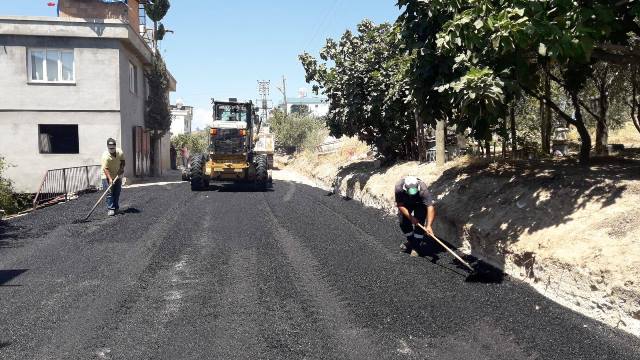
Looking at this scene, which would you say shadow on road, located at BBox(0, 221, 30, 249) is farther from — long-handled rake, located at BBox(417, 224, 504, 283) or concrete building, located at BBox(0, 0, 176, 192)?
concrete building, located at BBox(0, 0, 176, 192)

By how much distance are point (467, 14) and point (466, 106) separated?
1.09 m

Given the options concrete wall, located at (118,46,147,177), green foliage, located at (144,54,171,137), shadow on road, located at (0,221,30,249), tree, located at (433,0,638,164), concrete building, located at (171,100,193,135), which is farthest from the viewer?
concrete building, located at (171,100,193,135)

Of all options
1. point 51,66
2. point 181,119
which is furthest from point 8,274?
point 181,119

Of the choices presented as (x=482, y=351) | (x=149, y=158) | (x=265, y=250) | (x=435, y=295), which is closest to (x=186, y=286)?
(x=265, y=250)

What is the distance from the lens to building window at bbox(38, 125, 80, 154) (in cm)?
1900

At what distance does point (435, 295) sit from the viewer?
5633 mm

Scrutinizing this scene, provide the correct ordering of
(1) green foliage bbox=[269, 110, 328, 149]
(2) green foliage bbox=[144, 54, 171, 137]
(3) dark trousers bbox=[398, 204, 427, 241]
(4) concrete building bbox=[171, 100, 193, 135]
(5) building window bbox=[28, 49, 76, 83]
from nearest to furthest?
1. (3) dark trousers bbox=[398, 204, 427, 241]
2. (5) building window bbox=[28, 49, 76, 83]
3. (2) green foliage bbox=[144, 54, 171, 137]
4. (1) green foliage bbox=[269, 110, 328, 149]
5. (4) concrete building bbox=[171, 100, 193, 135]

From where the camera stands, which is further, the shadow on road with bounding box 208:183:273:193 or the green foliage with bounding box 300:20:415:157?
the shadow on road with bounding box 208:183:273:193

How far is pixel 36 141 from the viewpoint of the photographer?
1864 centimetres

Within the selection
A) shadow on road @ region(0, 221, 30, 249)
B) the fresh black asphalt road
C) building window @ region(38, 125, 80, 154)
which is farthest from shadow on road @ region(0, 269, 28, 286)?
building window @ region(38, 125, 80, 154)

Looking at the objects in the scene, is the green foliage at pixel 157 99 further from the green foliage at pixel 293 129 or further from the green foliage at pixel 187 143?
the green foliage at pixel 293 129

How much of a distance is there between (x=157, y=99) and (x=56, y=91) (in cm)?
707

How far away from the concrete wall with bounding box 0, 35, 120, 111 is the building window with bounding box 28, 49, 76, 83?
196 millimetres

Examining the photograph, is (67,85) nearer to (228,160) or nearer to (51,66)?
(51,66)
